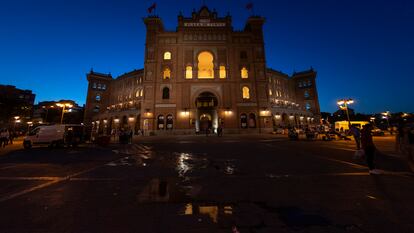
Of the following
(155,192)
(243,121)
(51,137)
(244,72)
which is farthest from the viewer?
(244,72)

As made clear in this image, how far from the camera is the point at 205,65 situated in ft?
129

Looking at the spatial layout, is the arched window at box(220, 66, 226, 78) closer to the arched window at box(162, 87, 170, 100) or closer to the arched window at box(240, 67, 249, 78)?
the arched window at box(240, 67, 249, 78)

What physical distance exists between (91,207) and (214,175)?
3217mm

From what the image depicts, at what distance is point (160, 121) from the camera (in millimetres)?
33406

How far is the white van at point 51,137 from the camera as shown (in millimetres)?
14383

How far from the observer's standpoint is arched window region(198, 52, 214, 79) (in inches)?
1474

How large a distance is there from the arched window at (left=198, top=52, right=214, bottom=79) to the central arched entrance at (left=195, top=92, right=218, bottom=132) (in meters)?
5.22

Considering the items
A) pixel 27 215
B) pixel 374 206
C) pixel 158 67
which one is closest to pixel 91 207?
pixel 27 215

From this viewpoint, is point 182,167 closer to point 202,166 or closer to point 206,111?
point 202,166

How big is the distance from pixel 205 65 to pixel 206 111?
38.2 ft

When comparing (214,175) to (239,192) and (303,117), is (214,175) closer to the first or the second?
(239,192)

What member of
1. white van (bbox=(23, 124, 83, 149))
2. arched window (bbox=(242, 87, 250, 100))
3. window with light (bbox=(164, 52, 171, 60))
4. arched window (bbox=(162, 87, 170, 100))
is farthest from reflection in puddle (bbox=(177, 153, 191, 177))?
window with light (bbox=(164, 52, 171, 60))

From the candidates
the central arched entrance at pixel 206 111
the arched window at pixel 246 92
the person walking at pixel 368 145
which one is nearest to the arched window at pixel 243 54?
the arched window at pixel 246 92

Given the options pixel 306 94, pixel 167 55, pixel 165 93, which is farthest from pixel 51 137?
pixel 306 94
